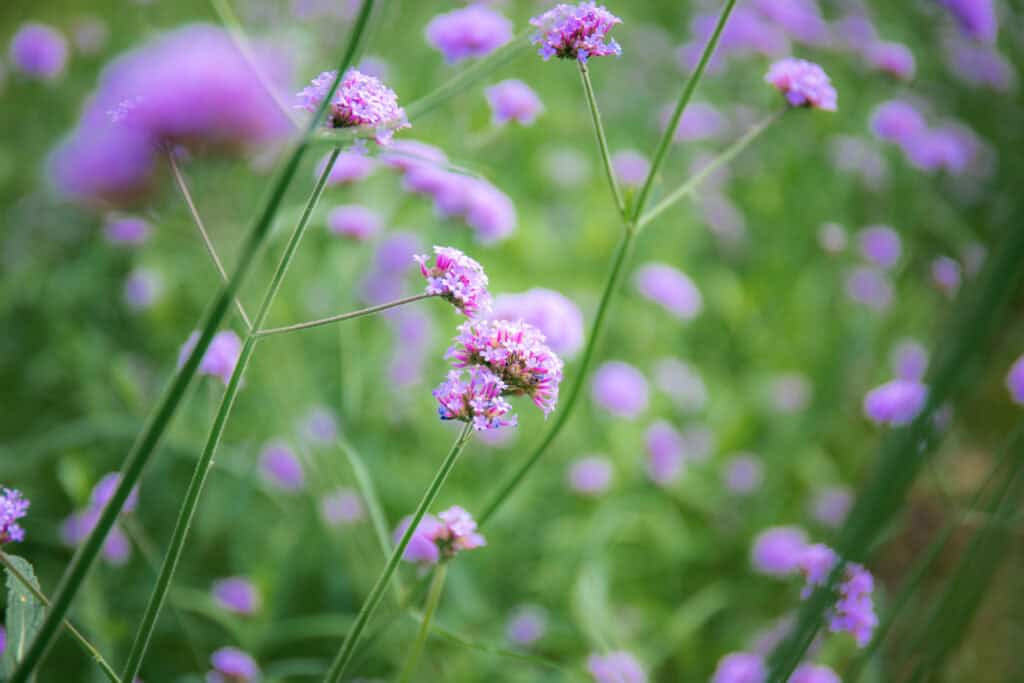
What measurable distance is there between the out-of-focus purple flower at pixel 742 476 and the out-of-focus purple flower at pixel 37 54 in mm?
1784

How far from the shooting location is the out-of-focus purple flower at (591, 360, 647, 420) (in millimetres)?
1523

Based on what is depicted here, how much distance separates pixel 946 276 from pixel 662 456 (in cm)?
81

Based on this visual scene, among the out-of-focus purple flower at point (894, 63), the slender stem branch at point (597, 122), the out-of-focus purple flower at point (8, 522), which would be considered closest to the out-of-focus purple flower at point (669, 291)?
the out-of-focus purple flower at point (894, 63)

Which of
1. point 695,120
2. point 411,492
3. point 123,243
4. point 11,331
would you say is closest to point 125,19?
point 11,331

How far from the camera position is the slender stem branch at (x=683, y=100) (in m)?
0.59

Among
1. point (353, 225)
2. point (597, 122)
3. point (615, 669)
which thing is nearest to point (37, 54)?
point (353, 225)

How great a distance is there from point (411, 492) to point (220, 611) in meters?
0.45

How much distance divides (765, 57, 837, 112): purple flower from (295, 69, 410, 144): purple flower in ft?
1.51

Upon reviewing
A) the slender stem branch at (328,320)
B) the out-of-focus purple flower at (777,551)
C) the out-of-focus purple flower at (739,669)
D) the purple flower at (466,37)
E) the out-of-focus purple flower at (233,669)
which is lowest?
the out-of-focus purple flower at (777,551)

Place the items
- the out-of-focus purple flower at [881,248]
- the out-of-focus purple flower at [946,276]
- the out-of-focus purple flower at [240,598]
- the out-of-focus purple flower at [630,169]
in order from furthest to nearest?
the out-of-focus purple flower at [630,169] → the out-of-focus purple flower at [881,248] → the out-of-focus purple flower at [946,276] → the out-of-focus purple flower at [240,598]

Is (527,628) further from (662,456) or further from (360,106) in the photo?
(360,106)

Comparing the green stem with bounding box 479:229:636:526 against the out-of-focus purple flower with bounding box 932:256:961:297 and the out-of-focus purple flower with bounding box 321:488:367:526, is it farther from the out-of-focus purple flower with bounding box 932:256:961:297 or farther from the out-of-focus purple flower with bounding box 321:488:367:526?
the out-of-focus purple flower with bounding box 932:256:961:297

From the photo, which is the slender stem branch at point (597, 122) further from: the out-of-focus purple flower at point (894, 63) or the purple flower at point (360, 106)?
the out-of-focus purple flower at point (894, 63)

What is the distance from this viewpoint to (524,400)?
1637 mm
